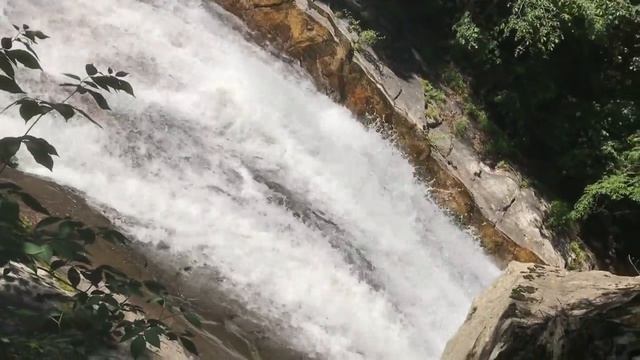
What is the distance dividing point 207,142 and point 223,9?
2.62 m

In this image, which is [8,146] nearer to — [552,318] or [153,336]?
[153,336]

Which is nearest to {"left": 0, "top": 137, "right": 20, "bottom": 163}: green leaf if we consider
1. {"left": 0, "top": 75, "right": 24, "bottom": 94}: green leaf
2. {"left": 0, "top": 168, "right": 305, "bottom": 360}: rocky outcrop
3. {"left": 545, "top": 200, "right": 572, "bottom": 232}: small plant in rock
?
{"left": 0, "top": 75, "right": 24, "bottom": 94}: green leaf

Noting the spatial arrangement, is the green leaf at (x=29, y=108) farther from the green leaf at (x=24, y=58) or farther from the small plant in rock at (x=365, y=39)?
the small plant in rock at (x=365, y=39)

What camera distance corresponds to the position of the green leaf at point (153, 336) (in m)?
1.54

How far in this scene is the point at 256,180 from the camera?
675 centimetres

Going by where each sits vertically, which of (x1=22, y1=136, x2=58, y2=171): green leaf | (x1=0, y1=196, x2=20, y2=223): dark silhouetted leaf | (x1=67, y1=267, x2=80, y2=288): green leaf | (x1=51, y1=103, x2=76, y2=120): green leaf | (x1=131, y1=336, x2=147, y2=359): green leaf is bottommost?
(x1=67, y1=267, x2=80, y2=288): green leaf

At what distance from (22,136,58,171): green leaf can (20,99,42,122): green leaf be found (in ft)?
0.29

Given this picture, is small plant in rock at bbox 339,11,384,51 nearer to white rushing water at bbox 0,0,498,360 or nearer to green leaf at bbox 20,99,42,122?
white rushing water at bbox 0,0,498,360

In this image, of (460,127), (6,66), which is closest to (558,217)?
(460,127)

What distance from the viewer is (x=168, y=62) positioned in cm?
751

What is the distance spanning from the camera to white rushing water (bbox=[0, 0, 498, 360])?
5473 mm

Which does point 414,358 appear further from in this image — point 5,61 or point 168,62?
point 5,61

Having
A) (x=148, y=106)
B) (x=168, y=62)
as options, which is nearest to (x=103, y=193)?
(x=148, y=106)

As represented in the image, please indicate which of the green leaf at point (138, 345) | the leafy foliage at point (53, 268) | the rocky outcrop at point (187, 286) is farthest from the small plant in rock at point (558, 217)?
the green leaf at point (138, 345)
